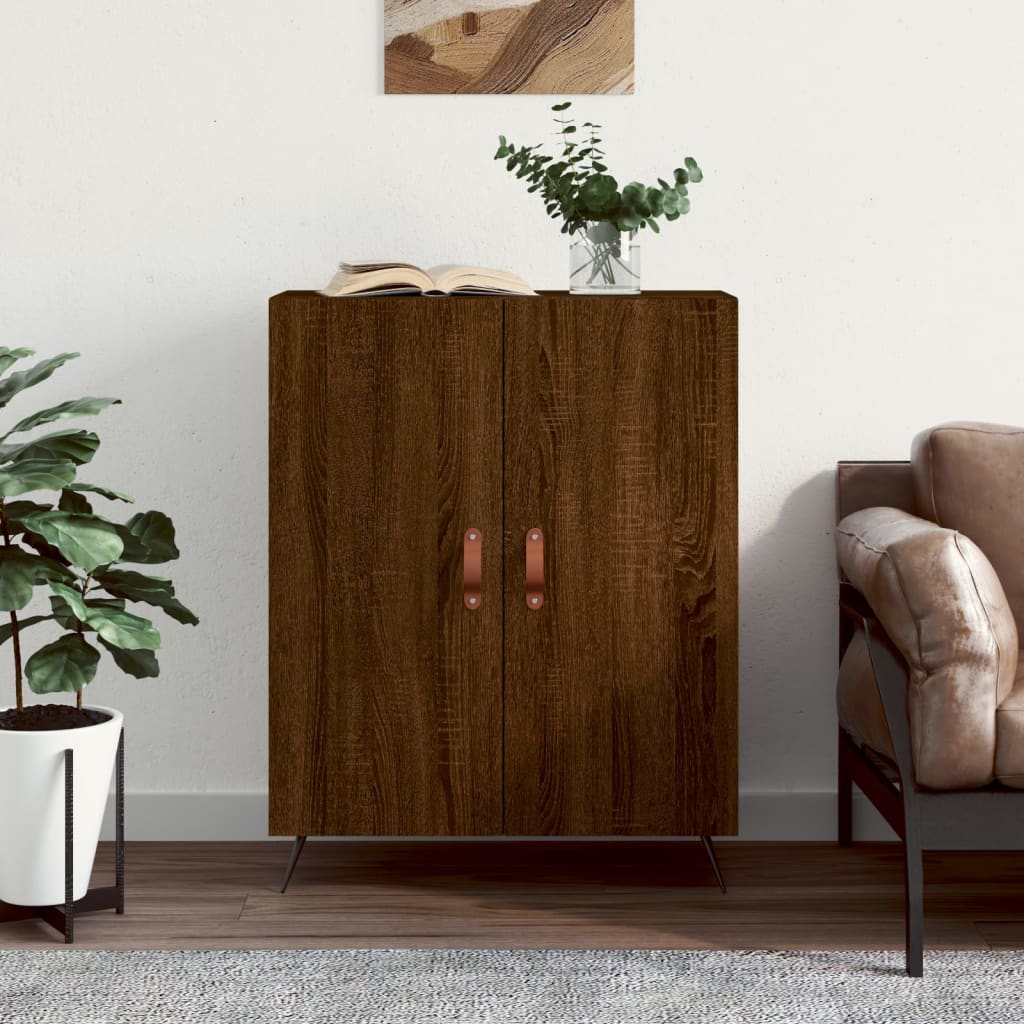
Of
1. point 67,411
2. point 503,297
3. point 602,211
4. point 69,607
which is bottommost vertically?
point 69,607

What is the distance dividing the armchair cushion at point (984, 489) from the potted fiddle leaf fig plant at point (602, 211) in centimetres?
67

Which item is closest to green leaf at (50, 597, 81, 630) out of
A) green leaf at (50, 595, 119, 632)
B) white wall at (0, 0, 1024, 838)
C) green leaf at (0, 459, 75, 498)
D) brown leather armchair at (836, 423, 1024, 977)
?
green leaf at (50, 595, 119, 632)

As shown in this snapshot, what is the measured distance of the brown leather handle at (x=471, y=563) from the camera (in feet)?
7.74

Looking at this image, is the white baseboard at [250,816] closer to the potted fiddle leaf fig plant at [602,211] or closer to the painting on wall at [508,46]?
the potted fiddle leaf fig plant at [602,211]

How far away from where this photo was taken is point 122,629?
2.19 metres

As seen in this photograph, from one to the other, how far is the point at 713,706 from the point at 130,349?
1.45 meters

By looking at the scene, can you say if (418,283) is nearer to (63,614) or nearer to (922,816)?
(63,614)

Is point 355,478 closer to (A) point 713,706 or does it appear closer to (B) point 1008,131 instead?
(A) point 713,706

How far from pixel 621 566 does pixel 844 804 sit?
0.83 m

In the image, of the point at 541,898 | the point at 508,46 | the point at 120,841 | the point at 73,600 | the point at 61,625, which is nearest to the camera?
the point at 73,600

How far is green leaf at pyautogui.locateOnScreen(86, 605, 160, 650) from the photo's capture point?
216cm

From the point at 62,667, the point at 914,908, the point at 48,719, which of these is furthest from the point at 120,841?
the point at 914,908

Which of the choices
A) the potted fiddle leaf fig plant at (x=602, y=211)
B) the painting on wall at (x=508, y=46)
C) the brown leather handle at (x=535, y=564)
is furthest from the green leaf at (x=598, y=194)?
the brown leather handle at (x=535, y=564)

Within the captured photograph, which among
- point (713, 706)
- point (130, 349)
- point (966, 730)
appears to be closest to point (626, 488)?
point (713, 706)
